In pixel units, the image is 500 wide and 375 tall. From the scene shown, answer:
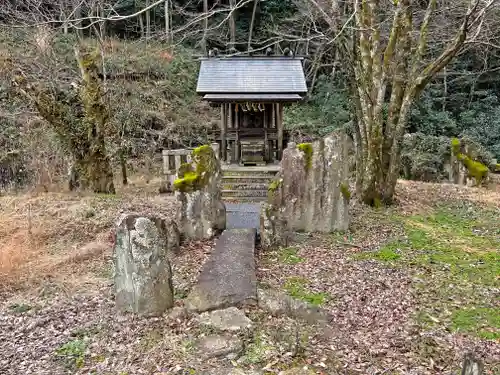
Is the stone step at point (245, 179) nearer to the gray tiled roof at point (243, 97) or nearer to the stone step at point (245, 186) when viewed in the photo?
the stone step at point (245, 186)

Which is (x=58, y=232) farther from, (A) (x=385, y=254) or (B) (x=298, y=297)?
(A) (x=385, y=254)

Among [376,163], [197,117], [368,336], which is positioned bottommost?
[368,336]

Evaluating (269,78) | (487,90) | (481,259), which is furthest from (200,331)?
(487,90)

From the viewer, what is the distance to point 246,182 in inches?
477

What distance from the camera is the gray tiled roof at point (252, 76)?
42.4 feet

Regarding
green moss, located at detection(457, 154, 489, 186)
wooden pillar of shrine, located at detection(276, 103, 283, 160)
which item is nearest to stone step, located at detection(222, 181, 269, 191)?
wooden pillar of shrine, located at detection(276, 103, 283, 160)

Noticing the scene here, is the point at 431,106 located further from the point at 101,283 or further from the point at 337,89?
the point at 101,283

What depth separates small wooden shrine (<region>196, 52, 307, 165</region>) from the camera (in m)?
12.9

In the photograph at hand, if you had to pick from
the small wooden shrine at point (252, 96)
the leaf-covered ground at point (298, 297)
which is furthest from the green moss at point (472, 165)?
the small wooden shrine at point (252, 96)

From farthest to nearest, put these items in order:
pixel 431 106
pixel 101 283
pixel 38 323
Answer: pixel 431 106 < pixel 101 283 < pixel 38 323

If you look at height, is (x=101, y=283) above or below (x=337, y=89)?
below

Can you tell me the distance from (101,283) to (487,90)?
20969 millimetres

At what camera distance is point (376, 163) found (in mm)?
9008

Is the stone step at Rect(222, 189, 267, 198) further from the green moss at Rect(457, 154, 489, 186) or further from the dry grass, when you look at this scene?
the green moss at Rect(457, 154, 489, 186)
